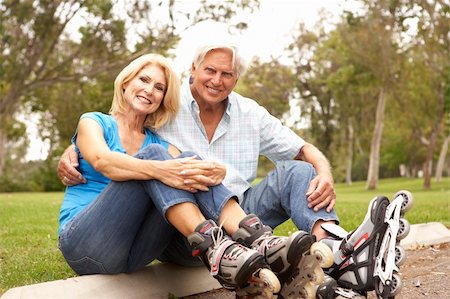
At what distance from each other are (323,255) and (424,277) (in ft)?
4.62

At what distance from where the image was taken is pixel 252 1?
13852mm

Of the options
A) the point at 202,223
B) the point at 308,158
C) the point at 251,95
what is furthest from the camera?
the point at 251,95

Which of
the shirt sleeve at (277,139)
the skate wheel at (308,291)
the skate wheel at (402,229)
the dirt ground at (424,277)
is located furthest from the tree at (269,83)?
Result: the skate wheel at (308,291)

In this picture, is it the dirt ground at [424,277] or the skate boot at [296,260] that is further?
the dirt ground at [424,277]

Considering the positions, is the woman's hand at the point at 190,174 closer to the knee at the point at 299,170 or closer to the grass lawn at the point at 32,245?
the knee at the point at 299,170

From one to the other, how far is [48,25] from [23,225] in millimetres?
10466

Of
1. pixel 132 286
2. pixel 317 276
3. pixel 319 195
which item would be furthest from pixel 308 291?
pixel 132 286

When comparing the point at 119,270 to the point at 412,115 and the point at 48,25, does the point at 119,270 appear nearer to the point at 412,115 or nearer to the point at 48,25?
the point at 48,25

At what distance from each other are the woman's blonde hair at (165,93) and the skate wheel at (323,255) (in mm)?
1302

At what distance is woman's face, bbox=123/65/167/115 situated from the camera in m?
3.12

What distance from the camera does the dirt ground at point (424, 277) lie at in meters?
3.02

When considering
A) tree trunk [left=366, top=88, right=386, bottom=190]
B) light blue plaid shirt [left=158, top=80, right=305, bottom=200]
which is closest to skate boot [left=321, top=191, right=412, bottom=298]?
light blue plaid shirt [left=158, top=80, right=305, bottom=200]

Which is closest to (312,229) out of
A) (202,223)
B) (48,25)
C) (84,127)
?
(202,223)

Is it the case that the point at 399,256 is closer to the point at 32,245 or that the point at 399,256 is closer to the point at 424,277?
the point at 424,277
